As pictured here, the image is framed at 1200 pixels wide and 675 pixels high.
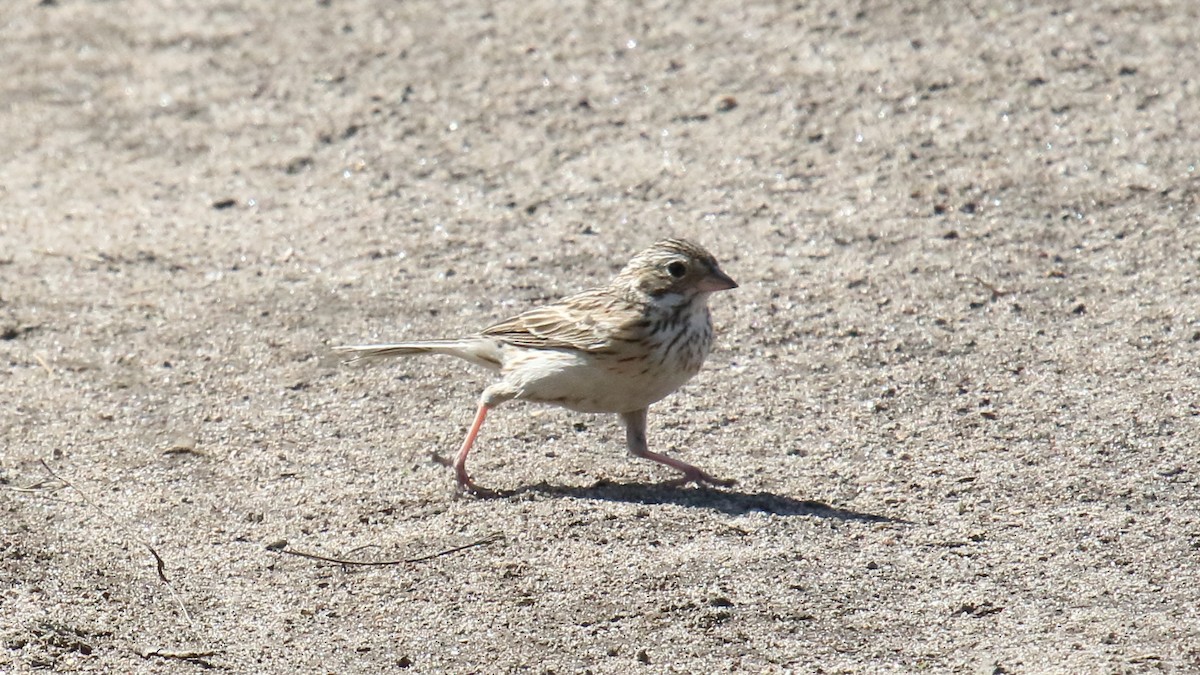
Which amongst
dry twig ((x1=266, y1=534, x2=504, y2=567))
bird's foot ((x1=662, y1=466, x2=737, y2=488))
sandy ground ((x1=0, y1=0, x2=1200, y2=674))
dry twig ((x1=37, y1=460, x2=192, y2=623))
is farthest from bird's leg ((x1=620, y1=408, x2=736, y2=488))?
dry twig ((x1=37, y1=460, x2=192, y2=623))

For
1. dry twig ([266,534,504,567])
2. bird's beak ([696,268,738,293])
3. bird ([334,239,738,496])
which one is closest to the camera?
dry twig ([266,534,504,567])

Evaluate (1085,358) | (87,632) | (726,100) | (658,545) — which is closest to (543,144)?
(726,100)

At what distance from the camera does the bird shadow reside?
6.22 metres

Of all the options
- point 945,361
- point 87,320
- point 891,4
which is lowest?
point 87,320

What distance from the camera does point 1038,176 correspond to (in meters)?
9.27

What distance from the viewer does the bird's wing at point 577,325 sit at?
6516mm

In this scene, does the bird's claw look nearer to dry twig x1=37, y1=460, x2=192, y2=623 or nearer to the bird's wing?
the bird's wing

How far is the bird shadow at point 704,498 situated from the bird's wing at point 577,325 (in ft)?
1.84

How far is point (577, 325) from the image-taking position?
666 cm

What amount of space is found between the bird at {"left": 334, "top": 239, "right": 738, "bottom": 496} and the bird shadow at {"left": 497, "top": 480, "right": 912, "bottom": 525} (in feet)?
0.25

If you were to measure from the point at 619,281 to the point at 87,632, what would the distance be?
2.53 meters

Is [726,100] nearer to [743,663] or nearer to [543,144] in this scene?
[543,144]

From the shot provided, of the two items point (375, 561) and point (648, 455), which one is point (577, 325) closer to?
point (648, 455)

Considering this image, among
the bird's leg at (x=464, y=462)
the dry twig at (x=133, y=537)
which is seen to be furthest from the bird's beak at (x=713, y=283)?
the dry twig at (x=133, y=537)
